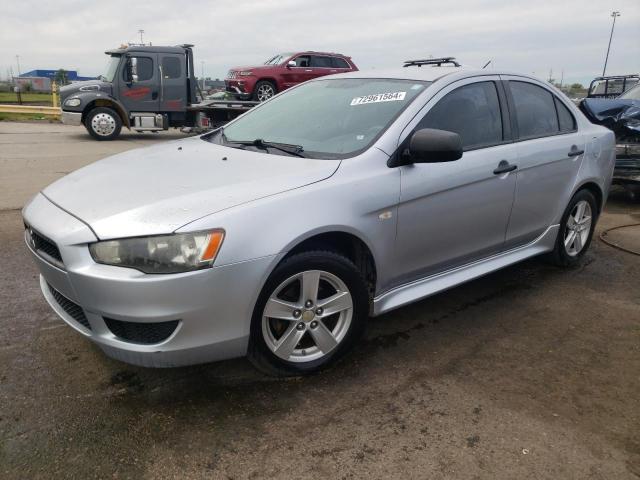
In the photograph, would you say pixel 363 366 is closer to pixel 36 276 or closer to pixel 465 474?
pixel 465 474

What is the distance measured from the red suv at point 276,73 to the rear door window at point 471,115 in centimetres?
1277

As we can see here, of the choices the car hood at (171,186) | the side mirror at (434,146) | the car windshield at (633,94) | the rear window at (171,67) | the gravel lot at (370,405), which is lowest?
the gravel lot at (370,405)

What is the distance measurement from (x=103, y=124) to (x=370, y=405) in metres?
13.3

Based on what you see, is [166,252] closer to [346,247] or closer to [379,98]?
[346,247]

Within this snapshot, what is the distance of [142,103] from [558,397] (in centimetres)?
1376

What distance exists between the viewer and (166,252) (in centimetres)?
224

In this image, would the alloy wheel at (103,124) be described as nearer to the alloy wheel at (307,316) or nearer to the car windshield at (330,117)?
the car windshield at (330,117)

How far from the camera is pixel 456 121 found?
3354mm

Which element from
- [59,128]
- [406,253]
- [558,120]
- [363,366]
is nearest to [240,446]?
[363,366]

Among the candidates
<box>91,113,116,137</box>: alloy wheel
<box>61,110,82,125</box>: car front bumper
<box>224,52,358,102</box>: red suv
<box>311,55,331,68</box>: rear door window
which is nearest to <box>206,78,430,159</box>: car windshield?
<box>91,113,116,137</box>: alloy wheel

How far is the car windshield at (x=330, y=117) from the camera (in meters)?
3.06

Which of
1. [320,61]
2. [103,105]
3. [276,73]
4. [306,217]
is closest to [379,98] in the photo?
[306,217]

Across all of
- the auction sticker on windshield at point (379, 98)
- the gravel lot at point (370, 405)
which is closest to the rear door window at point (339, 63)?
the auction sticker on windshield at point (379, 98)

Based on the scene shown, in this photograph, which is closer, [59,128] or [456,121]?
[456,121]
